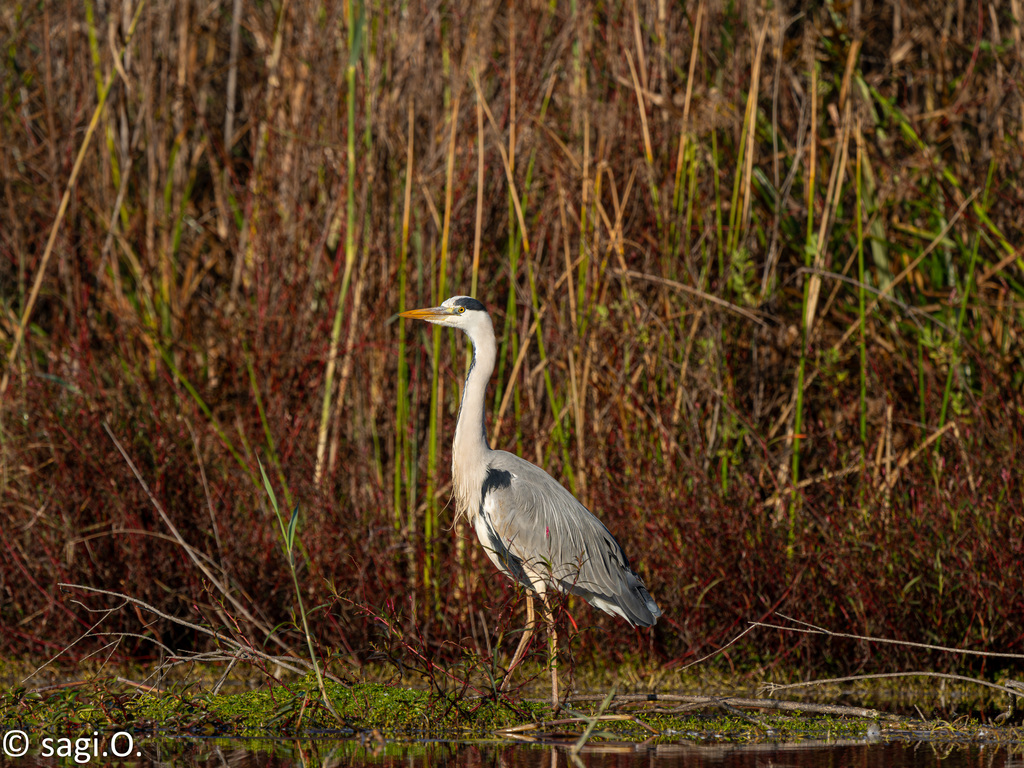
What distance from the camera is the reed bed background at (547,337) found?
15.2 ft

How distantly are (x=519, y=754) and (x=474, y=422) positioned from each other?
1255 millimetres

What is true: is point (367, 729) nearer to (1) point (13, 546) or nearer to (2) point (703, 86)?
(1) point (13, 546)

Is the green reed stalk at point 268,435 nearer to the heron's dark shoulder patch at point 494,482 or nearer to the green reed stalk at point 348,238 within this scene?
the green reed stalk at point 348,238

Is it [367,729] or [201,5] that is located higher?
[201,5]

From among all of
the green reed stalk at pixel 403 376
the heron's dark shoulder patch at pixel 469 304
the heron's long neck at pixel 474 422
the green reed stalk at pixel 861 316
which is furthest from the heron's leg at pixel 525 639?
the green reed stalk at pixel 861 316

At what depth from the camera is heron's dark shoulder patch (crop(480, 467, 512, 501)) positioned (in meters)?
4.08

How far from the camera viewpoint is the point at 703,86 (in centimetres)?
524

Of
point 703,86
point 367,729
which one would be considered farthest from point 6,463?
point 703,86

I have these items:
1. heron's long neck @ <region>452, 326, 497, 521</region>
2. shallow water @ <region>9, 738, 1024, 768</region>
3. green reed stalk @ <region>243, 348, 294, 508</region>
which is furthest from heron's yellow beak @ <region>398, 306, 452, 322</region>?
shallow water @ <region>9, 738, 1024, 768</region>

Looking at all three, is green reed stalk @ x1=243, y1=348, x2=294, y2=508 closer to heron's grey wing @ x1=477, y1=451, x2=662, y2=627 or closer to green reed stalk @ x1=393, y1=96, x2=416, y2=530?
green reed stalk @ x1=393, y1=96, x2=416, y2=530

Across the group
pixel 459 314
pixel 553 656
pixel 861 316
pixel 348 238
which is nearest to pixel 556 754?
pixel 553 656

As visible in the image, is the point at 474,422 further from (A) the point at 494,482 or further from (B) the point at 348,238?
(B) the point at 348,238

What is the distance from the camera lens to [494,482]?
4.09 metres

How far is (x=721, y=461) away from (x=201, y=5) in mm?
4082
